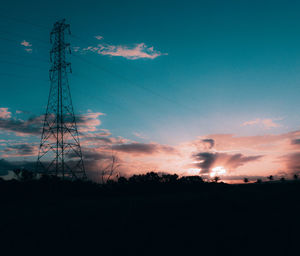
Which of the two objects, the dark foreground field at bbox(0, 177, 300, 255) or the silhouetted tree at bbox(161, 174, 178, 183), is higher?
the silhouetted tree at bbox(161, 174, 178, 183)

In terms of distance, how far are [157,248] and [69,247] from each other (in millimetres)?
4586

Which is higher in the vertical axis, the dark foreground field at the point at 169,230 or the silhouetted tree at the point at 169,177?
the silhouetted tree at the point at 169,177

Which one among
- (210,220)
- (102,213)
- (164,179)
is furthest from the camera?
(164,179)

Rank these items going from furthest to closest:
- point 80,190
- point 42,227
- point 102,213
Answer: point 80,190 → point 102,213 → point 42,227

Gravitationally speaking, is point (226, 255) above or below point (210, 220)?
below

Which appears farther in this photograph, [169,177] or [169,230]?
[169,177]

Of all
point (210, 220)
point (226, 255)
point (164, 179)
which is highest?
point (164, 179)

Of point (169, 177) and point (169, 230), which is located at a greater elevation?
point (169, 177)

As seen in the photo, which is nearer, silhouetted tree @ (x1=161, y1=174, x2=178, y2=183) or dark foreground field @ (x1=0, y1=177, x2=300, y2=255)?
dark foreground field @ (x1=0, y1=177, x2=300, y2=255)

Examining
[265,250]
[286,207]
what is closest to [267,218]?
[286,207]

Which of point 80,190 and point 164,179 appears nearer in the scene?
point 80,190

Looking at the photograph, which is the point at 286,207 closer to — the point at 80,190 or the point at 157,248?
the point at 157,248

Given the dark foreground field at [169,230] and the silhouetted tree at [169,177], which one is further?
the silhouetted tree at [169,177]

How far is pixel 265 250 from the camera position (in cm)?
1430
